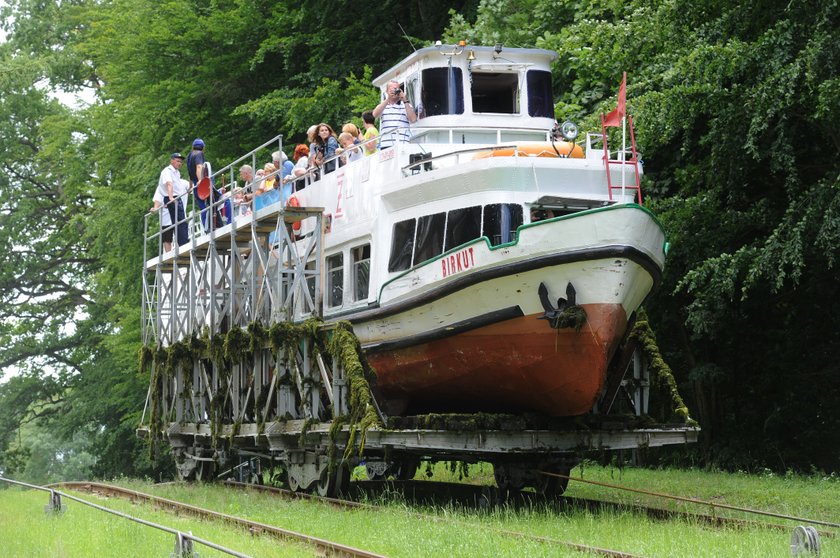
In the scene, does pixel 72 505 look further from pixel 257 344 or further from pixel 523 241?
pixel 523 241

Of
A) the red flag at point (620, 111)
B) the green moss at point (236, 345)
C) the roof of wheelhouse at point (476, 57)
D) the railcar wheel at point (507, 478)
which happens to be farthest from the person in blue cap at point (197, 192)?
the red flag at point (620, 111)

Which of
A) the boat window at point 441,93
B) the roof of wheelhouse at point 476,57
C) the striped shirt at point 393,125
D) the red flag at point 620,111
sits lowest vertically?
the red flag at point 620,111

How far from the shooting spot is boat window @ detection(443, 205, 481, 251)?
14844mm

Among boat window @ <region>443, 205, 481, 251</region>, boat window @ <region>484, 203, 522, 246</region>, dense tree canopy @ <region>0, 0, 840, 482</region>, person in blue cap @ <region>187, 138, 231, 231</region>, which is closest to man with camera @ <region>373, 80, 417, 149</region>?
boat window @ <region>443, 205, 481, 251</region>

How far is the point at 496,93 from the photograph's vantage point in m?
17.9

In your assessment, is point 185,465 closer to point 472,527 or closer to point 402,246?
point 402,246

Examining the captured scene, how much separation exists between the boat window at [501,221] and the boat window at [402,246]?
1.26m

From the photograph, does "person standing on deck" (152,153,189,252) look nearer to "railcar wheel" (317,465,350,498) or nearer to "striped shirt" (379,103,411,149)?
"striped shirt" (379,103,411,149)

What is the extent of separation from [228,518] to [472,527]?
3.13 meters

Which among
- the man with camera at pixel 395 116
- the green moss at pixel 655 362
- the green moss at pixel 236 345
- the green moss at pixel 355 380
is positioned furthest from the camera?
the green moss at pixel 236 345

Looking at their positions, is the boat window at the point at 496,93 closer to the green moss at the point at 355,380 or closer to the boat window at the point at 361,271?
the boat window at the point at 361,271

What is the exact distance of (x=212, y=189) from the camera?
20219 millimetres

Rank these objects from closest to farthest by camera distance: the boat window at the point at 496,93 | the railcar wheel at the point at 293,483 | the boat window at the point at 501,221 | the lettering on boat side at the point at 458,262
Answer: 1. the lettering on boat side at the point at 458,262
2. the boat window at the point at 501,221
3. the railcar wheel at the point at 293,483
4. the boat window at the point at 496,93

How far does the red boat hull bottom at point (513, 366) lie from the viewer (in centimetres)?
1398
